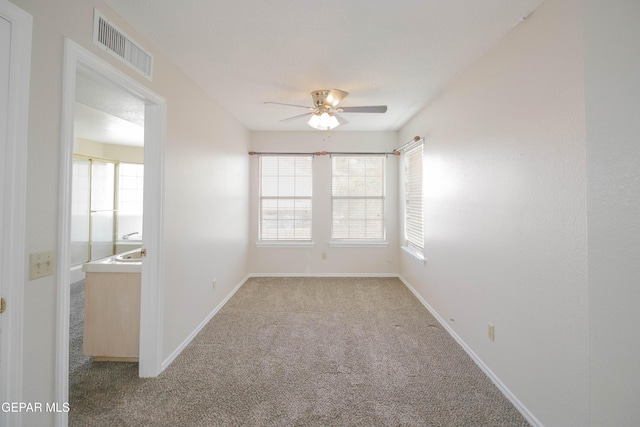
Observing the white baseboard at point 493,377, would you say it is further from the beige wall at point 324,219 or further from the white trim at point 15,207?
the white trim at point 15,207

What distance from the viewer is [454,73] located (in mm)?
2531

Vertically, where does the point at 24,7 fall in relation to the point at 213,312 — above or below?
above

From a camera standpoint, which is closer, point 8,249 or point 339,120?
point 8,249

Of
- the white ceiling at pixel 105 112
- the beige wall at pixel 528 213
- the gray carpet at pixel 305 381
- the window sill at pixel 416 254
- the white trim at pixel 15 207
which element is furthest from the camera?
the window sill at pixel 416 254

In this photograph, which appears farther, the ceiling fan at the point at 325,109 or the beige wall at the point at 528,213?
the ceiling fan at the point at 325,109

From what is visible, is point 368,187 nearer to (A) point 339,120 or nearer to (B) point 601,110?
(A) point 339,120

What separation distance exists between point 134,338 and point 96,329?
33cm

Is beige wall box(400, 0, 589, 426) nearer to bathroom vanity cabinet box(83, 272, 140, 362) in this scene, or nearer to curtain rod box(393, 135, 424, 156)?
curtain rod box(393, 135, 424, 156)

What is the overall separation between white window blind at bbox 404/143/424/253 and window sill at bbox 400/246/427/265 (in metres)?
0.05

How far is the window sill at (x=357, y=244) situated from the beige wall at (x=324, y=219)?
50mm

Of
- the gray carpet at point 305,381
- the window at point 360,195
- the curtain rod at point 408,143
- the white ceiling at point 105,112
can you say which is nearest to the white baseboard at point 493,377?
the gray carpet at point 305,381

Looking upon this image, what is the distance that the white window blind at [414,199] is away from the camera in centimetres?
380

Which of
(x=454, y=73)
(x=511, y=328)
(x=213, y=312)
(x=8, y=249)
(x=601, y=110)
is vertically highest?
(x=454, y=73)

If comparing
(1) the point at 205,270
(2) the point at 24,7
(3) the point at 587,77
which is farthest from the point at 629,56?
(1) the point at 205,270
